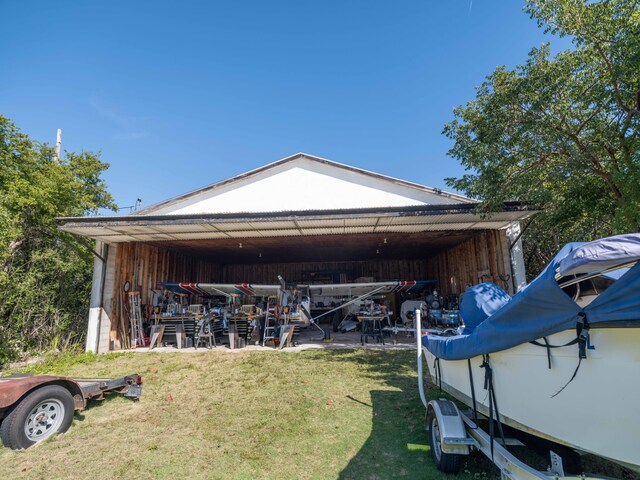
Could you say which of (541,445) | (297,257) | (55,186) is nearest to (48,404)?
(541,445)

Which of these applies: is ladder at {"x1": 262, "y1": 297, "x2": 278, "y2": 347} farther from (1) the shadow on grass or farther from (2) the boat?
(2) the boat

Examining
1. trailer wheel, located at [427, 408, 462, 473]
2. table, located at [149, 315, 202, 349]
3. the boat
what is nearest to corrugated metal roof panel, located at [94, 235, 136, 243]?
table, located at [149, 315, 202, 349]

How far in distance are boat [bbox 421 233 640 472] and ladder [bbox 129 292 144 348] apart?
1102cm

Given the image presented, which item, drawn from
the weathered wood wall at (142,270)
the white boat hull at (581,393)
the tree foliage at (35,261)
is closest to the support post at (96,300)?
the weathered wood wall at (142,270)

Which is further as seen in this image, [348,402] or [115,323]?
[115,323]

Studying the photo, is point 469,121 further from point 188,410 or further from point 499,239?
point 188,410

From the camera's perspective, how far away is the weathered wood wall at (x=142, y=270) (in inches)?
404

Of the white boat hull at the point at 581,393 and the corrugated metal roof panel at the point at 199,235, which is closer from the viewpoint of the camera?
the white boat hull at the point at 581,393

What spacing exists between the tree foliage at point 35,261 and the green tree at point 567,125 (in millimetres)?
11774

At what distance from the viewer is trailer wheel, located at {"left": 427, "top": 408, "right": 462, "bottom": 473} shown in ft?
9.57

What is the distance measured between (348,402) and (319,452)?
60.1 inches

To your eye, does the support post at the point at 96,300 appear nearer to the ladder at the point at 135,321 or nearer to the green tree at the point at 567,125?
the ladder at the point at 135,321

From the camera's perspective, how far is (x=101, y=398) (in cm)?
492

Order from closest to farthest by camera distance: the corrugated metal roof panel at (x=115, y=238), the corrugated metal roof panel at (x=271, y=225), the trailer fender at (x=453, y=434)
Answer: the trailer fender at (x=453, y=434) → the corrugated metal roof panel at (x=271, y=225) → the corrugated metal roof panel at (x=115, y=238)
